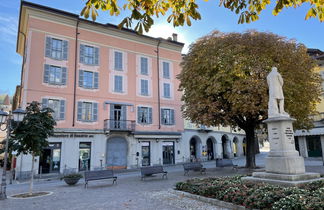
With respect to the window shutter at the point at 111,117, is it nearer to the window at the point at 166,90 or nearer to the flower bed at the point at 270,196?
the window at the point at 166,90

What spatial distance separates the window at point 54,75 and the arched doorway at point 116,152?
740 cm

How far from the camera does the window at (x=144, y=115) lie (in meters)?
25.9

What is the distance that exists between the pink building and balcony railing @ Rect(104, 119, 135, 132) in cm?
10

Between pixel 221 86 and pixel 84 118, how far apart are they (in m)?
13.5

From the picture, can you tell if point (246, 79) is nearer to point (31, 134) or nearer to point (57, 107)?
point (31, 134)

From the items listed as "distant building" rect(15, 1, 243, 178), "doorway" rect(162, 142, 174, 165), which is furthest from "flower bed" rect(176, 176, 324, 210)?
"doorway" rect(162, 142, 174, 165)

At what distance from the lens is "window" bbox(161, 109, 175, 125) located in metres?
Result: 27.6

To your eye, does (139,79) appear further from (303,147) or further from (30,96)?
(303,147)

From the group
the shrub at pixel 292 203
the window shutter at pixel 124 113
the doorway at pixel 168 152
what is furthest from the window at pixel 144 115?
the shrub at pixel 292 203

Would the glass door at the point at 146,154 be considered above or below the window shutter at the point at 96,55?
below

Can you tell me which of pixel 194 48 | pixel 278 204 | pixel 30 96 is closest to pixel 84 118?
pixel 30 96

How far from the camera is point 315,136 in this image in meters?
31.9

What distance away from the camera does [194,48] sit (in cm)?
1845

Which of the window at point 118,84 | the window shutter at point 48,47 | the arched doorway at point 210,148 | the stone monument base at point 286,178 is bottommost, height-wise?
the stone monument base at point 286,178
